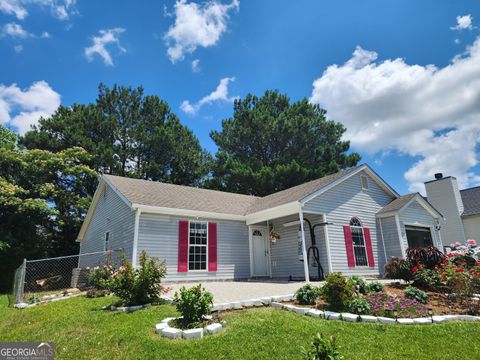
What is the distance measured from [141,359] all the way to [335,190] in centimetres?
1097

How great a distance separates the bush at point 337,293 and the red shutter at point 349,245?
672cm

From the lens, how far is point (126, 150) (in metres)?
26.1

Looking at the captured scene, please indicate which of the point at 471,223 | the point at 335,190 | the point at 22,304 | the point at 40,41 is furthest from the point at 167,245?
the point at 471,223

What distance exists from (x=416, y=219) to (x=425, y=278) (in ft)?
23.2

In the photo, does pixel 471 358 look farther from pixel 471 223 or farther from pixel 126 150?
pixel 126 150

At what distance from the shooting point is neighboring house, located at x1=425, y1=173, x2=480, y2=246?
69.9 feet

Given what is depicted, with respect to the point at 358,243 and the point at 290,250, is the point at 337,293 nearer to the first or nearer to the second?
the point at 290,250

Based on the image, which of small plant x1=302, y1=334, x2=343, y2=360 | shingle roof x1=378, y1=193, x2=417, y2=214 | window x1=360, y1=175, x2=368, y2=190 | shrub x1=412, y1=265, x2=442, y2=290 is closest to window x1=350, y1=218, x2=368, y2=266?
shingle roof x1=378, y1=193, x2=417, y2=214

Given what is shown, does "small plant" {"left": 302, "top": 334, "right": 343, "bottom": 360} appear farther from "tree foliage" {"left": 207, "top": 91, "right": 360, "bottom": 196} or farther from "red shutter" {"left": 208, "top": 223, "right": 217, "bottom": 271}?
"tree foliage" {"left": 207, "top": 91, "right": 360, "bottom": 196}

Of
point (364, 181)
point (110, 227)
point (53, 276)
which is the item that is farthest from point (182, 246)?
point (364, 181)

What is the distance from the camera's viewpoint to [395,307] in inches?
250

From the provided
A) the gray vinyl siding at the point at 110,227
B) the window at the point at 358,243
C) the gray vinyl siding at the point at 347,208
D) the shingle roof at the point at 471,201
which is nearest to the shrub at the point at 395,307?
the gray vinyl siding at the point at 347,208

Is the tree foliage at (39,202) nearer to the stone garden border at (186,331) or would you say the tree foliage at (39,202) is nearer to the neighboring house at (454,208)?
the stone garden border at (186,331)

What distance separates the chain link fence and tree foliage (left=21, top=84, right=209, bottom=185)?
8336mm
